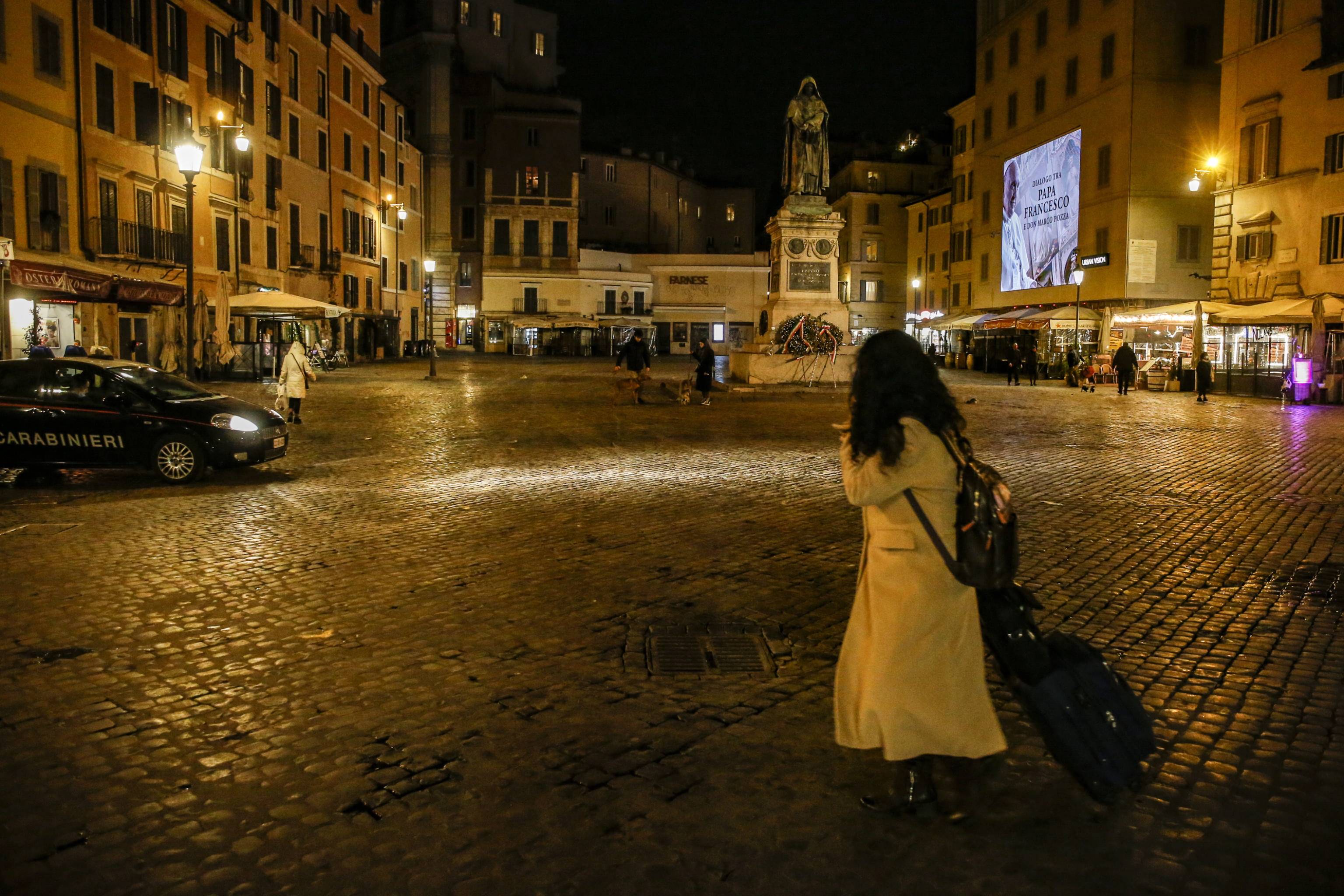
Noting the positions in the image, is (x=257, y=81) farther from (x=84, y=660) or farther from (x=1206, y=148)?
(x=84, y=660)

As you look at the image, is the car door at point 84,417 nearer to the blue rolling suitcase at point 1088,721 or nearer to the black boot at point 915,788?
the black boot at point 915,788

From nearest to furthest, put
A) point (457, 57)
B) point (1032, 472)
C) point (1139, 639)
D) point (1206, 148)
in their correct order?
1. point (1139, 639)
2. point (1032, 472)
3. point (1206, 148)
4. point (457, 57)

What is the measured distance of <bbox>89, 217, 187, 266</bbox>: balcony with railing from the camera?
93.5 feet

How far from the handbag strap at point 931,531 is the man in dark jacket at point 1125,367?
30.6 m

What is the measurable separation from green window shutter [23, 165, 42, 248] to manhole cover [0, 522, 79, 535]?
62.5ft

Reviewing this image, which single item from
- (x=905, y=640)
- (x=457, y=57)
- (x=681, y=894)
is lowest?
(x=681, y=894)

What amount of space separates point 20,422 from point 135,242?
20.5 m

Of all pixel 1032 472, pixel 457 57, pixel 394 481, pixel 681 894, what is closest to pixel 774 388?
pixel 1032 472

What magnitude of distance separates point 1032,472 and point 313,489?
28.6ft

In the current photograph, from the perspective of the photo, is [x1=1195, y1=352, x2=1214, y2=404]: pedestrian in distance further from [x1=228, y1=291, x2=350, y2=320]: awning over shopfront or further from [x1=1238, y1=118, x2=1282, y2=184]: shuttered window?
[x1=228, y1=291, x2=350, y2=320]: awning over shopfront

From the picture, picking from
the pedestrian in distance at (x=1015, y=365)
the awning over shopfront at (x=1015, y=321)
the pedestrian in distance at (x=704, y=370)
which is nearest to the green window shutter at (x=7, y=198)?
the pedestrian in distance at (x=704, y=370)

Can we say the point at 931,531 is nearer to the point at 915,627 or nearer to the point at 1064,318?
the point at 915,627

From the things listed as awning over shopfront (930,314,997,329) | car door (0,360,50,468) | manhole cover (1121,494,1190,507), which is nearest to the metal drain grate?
car door (0,360,50,468)

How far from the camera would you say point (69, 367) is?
12461 mm
